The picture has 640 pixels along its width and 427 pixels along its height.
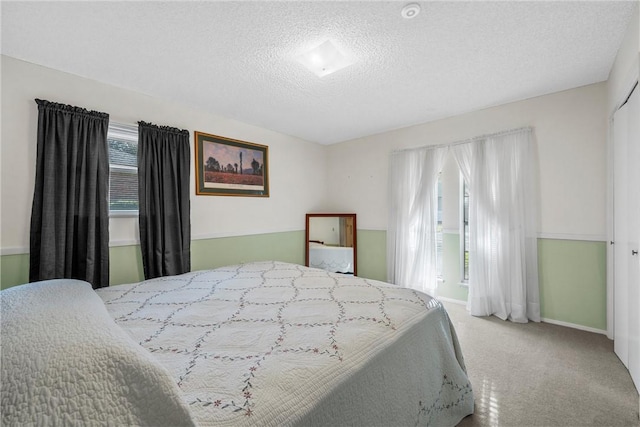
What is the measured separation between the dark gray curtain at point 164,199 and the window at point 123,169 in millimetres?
109

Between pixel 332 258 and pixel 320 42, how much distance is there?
3127 millimetres

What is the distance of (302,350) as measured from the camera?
1179 millimetres

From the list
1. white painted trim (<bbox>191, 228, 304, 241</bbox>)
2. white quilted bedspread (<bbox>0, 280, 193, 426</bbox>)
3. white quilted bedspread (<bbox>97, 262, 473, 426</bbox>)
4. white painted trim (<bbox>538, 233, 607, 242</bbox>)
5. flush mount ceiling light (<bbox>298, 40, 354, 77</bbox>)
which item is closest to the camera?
white quilted bedspread (<bbox>0, 280, 193, 426</bbox>)

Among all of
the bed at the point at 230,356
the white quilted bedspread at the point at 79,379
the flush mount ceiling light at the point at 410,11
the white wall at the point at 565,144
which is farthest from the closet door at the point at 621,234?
the white quilted bedspread at the point at 79,379

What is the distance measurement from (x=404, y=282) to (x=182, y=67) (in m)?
3.60

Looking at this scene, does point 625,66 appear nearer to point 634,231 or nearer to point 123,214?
point 634,231

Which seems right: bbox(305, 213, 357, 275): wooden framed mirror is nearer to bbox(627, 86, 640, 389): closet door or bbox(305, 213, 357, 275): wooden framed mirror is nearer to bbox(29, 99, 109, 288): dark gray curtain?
bbox(29, 99, 109, 288): dark gray curtain

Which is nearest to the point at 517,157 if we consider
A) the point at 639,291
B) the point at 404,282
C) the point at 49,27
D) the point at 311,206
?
the point at 639,291

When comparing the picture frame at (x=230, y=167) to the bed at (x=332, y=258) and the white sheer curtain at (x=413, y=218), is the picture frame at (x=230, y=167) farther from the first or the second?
the white sheer curtain at (x=413, y=218)

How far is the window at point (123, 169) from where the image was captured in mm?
2578

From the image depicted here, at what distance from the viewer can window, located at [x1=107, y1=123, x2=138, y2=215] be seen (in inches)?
102

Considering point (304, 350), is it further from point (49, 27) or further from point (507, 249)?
point (507, 249)

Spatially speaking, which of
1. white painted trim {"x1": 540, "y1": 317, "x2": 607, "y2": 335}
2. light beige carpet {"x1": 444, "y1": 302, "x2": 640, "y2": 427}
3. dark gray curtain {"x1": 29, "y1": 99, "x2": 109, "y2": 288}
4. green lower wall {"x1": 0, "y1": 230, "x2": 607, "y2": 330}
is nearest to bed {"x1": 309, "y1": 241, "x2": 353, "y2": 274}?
green lower wall {"x1": 0, "y1": 230, "x2": 607, "y2": 330}

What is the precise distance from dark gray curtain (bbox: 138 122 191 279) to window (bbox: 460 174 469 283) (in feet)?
10.8
